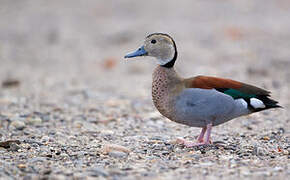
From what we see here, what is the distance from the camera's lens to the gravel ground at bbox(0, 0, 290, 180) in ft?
18.2

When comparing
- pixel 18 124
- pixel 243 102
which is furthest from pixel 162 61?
pixel 18 124

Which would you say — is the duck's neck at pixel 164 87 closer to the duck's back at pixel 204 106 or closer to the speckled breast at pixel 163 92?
the speckled breast at pixel 163 92

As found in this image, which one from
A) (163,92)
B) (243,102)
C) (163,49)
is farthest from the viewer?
(163,49)

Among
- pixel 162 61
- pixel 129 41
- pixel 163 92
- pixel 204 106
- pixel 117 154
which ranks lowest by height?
pixel 117 154

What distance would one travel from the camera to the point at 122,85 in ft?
38.9

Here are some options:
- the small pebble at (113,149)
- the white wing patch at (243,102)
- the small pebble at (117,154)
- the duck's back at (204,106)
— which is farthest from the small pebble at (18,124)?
the white wing patch at (243,102)

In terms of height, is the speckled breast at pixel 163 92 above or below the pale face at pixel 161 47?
below

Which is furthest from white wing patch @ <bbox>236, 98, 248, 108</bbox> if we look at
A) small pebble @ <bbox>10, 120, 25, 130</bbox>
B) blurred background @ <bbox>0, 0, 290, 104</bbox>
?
blurred background @ <bbox>0, 0, 290, 104</bbox>

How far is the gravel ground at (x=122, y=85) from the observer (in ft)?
18.2

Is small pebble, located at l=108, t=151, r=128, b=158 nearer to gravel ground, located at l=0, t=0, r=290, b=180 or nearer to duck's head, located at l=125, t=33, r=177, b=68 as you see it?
gravel ground, located at l=0, t=0, r=290, b=180

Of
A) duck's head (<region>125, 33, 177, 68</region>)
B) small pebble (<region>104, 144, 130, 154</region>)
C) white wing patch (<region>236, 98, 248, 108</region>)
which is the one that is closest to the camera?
small pebble (<region>104, 144, 130, 154</region>)

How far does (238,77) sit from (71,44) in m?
6.66

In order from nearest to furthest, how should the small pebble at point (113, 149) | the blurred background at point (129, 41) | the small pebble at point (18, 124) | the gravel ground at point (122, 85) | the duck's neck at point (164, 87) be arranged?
1. the gravel ground at point (122, 85)
2. the small pebble at point (113, 149)
3. the duck's neck at point (164, 87)
4. the small pebble at point (18, 124)
5. the blurred background at point (129, 41)

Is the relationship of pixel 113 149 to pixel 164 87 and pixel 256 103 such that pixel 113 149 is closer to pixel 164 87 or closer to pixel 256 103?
pixel 164 87
